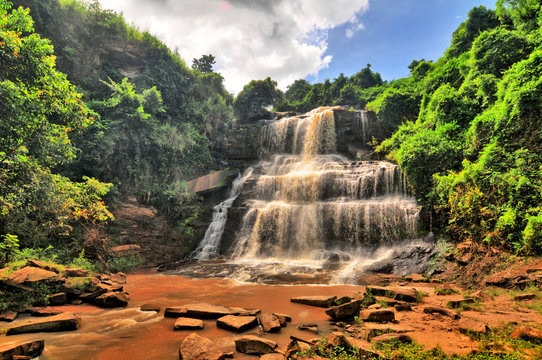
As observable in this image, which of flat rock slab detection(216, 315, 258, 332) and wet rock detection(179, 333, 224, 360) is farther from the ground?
wet rock detection(179, 333, 224, 360)

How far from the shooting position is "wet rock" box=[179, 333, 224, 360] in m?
2.56

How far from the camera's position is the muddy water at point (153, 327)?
2.91 m

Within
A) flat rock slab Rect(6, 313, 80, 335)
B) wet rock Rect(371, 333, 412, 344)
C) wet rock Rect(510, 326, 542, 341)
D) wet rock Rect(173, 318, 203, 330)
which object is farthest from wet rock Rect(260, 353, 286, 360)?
flat rock slab Rect(6, 313, 80, 335)

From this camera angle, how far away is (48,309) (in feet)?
14.9

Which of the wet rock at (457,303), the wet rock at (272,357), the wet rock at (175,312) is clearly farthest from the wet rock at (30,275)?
the wet rock at (457,303)

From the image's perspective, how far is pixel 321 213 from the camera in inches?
502

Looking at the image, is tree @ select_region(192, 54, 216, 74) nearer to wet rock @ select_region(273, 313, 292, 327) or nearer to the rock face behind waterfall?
the rock face behind waterfall

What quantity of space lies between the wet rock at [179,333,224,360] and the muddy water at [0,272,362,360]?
20 centimetres

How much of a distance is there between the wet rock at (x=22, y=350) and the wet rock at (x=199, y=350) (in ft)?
5.42

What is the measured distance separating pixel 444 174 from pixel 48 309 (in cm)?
1354

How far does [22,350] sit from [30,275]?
12.4 feet

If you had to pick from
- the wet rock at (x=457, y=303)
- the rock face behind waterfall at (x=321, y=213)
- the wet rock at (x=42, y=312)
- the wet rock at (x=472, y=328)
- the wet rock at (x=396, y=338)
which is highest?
the rock face behind waterfall at (x=321, y=213)

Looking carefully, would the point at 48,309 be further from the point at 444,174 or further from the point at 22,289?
the point at 444,174

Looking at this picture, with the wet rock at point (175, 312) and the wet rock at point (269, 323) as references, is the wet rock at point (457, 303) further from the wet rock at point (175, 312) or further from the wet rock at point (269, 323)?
the wet rock at point (175, 312)
